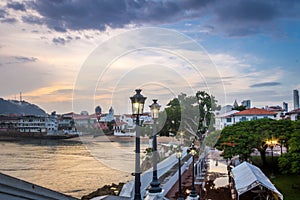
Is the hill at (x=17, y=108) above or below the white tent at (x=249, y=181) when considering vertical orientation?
above

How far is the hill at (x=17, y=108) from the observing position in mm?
38656

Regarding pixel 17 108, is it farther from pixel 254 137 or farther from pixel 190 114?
pixel 254 137

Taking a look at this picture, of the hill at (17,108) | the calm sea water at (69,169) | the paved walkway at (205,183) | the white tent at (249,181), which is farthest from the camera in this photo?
the hill at (17,108)

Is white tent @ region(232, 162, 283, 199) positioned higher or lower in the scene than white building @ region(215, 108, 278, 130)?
lower

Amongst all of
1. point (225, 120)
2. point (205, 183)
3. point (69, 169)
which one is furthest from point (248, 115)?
point (205, 183)

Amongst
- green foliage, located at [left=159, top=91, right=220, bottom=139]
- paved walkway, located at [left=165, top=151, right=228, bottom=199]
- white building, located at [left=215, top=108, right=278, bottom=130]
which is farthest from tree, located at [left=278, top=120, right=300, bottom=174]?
white building, located at [left=215, top=108, right=278, bottom=130]

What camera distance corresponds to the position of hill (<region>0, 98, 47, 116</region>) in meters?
38.7

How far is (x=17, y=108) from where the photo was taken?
143 feet

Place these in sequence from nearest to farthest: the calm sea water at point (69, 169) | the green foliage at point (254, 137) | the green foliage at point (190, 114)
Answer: the green foliage at point (254, 137), the calm sea water at point (69, 169), the green foliage at point (190, 114)

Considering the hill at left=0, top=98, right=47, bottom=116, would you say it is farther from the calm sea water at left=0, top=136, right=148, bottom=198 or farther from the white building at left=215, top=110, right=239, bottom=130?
the white building at left=215, top=110, right=239, bottom=130

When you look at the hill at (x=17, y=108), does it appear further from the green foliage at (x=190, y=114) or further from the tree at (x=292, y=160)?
the tree at (x=292, y=160)

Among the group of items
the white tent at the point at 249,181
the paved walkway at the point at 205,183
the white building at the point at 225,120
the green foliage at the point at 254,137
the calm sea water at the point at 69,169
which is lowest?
the calm sea water at the point at 69,169

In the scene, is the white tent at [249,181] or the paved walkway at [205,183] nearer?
the white tent at [249,181]

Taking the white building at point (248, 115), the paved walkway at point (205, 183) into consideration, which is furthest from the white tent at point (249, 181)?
the white building at point (248, 115)
